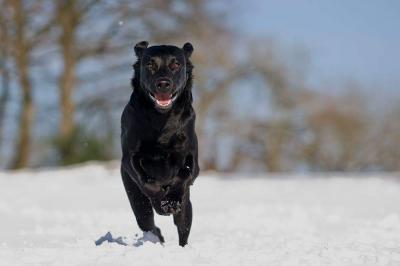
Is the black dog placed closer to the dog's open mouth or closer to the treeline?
the dog's open mouth

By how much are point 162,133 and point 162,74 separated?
1.43ft

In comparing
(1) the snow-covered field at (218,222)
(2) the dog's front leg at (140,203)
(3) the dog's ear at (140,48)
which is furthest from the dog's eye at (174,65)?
(1) the snow-covered field at (218,222)

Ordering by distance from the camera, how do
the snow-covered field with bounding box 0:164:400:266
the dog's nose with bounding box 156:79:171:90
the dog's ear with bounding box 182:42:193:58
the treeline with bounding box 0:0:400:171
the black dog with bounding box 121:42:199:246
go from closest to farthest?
the snow-covered field with bounding box 0:164:400:266
the dog's nose with bounding box 156:79:171:90
the black dog with bounding box 121:42:199:246
the dog's ear with bounding box 182:42:193:58
the treeline with bounding box 0:0:400:171

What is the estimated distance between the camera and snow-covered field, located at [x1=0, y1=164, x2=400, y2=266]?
16.4ft

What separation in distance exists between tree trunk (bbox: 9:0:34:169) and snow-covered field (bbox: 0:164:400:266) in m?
6.32

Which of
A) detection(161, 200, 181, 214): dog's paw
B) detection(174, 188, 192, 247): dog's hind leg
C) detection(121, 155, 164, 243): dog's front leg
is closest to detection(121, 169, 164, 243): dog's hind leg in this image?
detection(121, 155, 164, 243): dog's front leg

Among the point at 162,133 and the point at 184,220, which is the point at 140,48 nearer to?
the point at 162,133

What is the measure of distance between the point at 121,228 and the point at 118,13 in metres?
15.7

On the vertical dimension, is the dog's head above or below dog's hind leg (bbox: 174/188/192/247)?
above

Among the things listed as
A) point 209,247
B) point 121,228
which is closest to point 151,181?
point 209,247

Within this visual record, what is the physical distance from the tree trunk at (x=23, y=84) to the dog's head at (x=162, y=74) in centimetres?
1752

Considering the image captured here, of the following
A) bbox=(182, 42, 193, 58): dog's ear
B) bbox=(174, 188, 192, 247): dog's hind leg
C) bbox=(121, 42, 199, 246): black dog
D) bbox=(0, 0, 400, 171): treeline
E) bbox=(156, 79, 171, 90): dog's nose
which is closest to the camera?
bbox=(156, 79, 171, 90): dog's nose

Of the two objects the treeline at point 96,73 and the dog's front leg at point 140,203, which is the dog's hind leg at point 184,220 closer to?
the dog's front leg at point 140,203

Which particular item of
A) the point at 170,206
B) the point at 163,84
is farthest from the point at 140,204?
the point at 163,84
